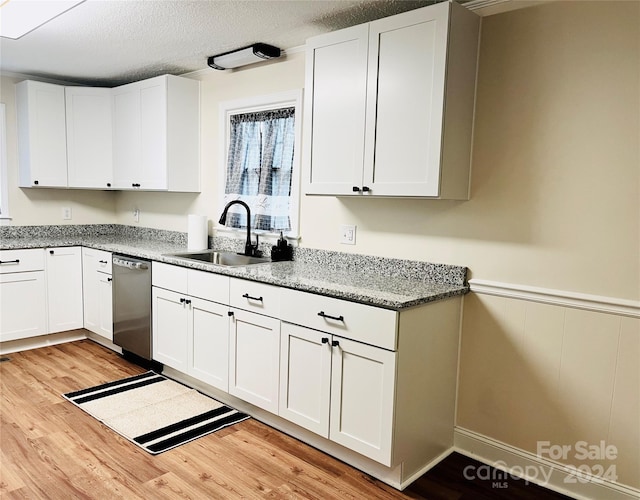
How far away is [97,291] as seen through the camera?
420 centimetres

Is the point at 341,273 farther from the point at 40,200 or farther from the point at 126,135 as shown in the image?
the point at 40,200

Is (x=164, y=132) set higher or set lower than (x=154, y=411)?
higher

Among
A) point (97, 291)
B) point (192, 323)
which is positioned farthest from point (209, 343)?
point (97, 291)

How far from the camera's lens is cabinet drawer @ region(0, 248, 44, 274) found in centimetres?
392

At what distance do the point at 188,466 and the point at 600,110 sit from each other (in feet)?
8.16

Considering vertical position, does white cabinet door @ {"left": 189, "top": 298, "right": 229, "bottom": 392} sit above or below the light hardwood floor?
above

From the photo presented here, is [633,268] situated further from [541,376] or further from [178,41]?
[178,41]

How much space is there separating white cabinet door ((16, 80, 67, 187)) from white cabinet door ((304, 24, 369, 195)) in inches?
107

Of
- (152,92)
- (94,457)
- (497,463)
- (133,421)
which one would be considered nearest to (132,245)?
(152,92)

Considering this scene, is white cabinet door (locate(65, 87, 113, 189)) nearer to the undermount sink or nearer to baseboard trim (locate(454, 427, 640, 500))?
the undermount sink

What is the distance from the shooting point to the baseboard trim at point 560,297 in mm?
2119

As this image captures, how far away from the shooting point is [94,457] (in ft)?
8.29

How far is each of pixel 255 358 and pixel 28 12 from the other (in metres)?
2.26

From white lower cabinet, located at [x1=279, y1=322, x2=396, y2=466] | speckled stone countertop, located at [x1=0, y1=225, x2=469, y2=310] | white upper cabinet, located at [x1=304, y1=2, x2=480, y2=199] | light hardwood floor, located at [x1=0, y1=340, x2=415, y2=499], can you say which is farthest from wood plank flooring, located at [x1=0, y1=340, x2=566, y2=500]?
white upper cabinet, located at [x1=304, y1=2, x2=480, y2=199]
